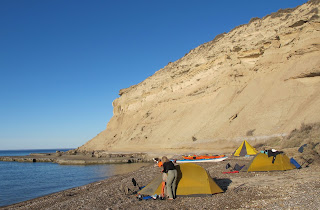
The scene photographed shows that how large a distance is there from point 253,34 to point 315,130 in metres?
22.6

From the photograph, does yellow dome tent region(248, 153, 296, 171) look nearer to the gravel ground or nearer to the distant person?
the gravel ground

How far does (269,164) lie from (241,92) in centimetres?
2287

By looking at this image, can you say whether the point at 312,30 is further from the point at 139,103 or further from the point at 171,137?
the point at 139,103

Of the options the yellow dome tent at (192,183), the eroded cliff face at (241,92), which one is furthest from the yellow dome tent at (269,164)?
the eroded cliff face at (241,92)

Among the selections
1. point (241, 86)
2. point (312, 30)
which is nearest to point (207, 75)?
point (241, 86)

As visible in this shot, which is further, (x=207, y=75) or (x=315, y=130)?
(x=207, y=75)

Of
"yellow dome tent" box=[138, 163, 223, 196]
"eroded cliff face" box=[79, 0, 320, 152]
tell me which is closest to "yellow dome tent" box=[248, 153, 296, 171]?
"yellow dome tent" box=[138, 163, 223, 196]

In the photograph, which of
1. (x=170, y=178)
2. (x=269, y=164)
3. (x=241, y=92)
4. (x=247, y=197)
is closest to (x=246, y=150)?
(x=269, y=164)

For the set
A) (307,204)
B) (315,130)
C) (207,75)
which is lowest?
(307,204)

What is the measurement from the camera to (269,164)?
1302 centimetres

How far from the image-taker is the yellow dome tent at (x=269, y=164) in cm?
1297

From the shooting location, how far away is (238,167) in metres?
14.0

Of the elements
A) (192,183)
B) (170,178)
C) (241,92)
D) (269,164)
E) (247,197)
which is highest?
(241,92)

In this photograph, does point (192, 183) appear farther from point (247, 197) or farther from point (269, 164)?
point (269, 164)
